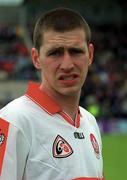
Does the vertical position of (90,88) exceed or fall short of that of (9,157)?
it exceeds it

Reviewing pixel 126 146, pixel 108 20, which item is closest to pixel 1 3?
pixel 108 20

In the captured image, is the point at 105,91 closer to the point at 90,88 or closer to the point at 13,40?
the point at 90,88

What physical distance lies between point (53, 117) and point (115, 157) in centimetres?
982

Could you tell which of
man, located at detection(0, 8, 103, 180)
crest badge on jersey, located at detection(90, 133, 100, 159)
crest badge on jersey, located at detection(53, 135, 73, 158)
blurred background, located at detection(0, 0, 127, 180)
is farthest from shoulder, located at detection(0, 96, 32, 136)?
blurred background, located at detection(0, 0, 127, 180)

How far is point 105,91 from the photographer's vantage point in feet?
66.1

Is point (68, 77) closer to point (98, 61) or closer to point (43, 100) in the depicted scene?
point (43, 100)

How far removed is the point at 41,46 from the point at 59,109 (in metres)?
0.31

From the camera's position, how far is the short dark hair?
100 inches

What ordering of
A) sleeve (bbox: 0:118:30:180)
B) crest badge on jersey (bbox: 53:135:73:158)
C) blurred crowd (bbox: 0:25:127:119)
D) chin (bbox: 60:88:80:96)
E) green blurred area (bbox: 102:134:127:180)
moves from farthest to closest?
blurred crowd (bbox: 0:25:127:119) → green blurred area (bbox: 102:134:127:180) → chin (bbox: 60:88:80:96) → crest badge on jersey (bbox: 53:135:73:158) → sleeve (bbox: 0:118:30:180)

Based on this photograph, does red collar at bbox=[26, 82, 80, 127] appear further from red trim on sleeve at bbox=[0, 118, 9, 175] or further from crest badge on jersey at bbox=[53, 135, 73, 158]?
red trim on sleeve at bbox=[0, 118, 9, 175]

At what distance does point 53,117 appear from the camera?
8.51ft

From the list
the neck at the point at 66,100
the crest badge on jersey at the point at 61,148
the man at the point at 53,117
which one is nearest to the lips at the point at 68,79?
the man at the point at 53,117

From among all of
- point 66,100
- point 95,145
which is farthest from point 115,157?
point 66,100

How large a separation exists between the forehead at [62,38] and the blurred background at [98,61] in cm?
916
